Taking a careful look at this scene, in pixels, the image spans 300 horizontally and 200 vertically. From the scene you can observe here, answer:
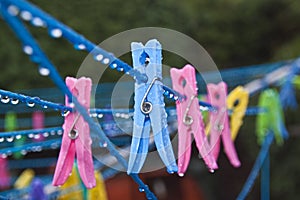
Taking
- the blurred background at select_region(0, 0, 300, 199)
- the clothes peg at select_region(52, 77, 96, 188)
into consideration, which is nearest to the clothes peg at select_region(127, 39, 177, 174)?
the clothes peg at select_region(52, 77, 96, 188)

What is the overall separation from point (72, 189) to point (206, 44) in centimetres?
171

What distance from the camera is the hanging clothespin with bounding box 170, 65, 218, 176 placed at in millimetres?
715

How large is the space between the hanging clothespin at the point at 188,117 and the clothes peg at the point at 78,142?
121 mm

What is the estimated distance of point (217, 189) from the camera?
8.62 feet

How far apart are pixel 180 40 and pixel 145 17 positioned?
171 millimetres

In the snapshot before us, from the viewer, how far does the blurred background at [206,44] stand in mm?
2199

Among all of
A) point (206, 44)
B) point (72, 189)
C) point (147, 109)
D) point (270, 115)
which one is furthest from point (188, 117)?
point (206, 44)

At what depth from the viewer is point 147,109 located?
0.60 m

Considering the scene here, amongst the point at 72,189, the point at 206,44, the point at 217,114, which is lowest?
the point at 72,189

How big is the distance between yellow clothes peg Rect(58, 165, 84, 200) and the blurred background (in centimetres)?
118

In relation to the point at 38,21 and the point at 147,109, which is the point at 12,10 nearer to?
the point at 38,21

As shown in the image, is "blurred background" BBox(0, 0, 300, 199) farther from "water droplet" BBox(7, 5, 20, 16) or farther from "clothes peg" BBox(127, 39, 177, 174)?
"water droplet" BBox(7, 5, 20, 16)

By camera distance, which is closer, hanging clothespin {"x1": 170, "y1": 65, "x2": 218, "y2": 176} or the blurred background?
hanging clothespin {"x1": 170, "y1": 65, "x2": 218, "y2": 176}

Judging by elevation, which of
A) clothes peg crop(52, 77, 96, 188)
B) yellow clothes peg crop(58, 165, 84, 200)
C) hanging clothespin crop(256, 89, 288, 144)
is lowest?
yellow clothes peg crop(58, 165, 84, 200)
